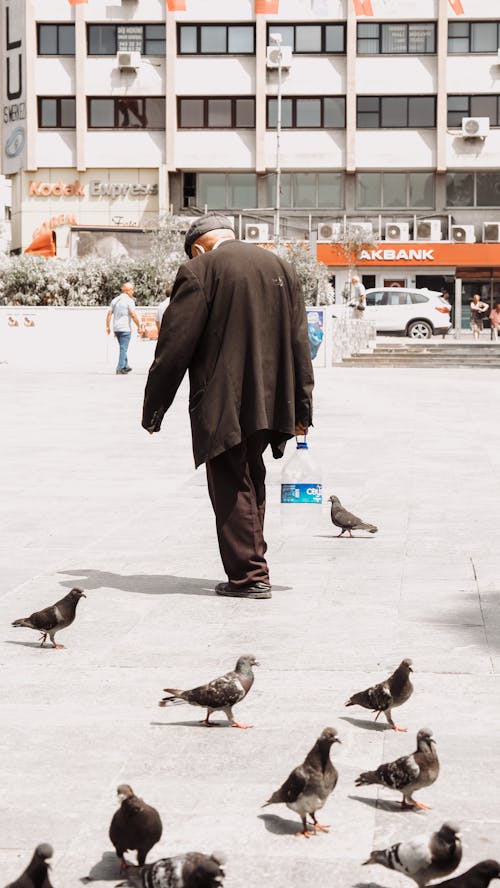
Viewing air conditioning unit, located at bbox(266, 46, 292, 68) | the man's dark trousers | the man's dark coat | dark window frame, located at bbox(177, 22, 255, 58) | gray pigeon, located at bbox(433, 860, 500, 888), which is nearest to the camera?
gray pigeon, located at bbox(433, 860, 500, 888)

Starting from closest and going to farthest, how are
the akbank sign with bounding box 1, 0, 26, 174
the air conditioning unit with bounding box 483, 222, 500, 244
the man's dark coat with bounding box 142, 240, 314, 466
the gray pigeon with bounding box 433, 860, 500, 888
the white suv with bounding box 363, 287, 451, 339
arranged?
the gray pigeon with bounding box 433, 860, 500, 888
the man's dark coat with bounding box 142, 240, 314, 466
the white suv with bounding box 363, 287, 451, 339
the air conditioning unit with bounding box 483, 222, 500, 244
the akbank sign with bounding box 1, 0, 26, 174

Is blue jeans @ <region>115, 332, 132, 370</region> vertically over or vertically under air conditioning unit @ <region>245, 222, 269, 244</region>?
under

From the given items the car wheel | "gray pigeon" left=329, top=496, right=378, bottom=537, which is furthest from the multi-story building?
"gray pigeon" left=329, top=496, right=378, bottom=537

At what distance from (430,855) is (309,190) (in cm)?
5660

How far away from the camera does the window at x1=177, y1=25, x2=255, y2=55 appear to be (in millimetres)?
57250

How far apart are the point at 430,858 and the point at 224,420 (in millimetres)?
3600

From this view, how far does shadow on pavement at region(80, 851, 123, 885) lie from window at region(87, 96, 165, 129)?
56332 millimetres

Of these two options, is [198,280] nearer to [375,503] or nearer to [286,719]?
[286,719]

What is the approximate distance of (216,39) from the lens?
57.4 metres

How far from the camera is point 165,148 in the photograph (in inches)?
2281

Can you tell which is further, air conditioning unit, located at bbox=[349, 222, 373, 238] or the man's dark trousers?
air conditioning unit, located at bbox=[349, 222, 373, 238]

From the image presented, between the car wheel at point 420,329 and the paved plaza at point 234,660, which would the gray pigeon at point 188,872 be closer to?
the paved plaza at point 234,660

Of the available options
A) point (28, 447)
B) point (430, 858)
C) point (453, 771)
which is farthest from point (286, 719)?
point (28, 447)

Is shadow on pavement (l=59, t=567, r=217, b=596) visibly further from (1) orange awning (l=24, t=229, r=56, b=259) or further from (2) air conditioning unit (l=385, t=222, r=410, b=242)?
(2) air conditioning unit (l=385, t=222, r=410, b=242)
